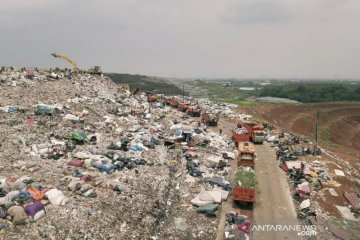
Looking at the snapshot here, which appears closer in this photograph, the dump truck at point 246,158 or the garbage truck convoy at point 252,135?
the dump truck at point 246,158

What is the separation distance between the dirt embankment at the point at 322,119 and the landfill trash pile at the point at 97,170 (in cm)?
1937

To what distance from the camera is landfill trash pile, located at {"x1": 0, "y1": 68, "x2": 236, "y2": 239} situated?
1116 centimetres

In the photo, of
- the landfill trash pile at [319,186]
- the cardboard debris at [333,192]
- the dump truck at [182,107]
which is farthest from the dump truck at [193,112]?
the cardboard debris at [333,192]

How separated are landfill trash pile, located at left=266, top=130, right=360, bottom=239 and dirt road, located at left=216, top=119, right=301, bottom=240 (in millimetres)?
440

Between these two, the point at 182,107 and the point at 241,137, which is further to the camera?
the point at 182,107

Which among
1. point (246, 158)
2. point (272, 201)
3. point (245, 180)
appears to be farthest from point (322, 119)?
A: point (245, 180)

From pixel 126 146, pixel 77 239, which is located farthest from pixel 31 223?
pixel 126 146

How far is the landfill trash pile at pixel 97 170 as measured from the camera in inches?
440

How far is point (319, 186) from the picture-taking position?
17.5 meters

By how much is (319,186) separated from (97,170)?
10.9 metres

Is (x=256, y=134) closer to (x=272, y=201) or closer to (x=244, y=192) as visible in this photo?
(x=272, y=201)

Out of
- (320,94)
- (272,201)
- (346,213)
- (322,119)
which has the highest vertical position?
(272,201)

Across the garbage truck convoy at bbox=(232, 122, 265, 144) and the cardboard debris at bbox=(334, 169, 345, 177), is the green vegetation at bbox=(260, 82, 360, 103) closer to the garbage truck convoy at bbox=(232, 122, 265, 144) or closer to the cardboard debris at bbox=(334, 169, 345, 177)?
the garbage truck convoy at bbox=(232, 122, 265, 144)

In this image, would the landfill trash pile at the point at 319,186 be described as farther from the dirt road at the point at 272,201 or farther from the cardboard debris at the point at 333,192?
the dirt road at the point at 272,201
